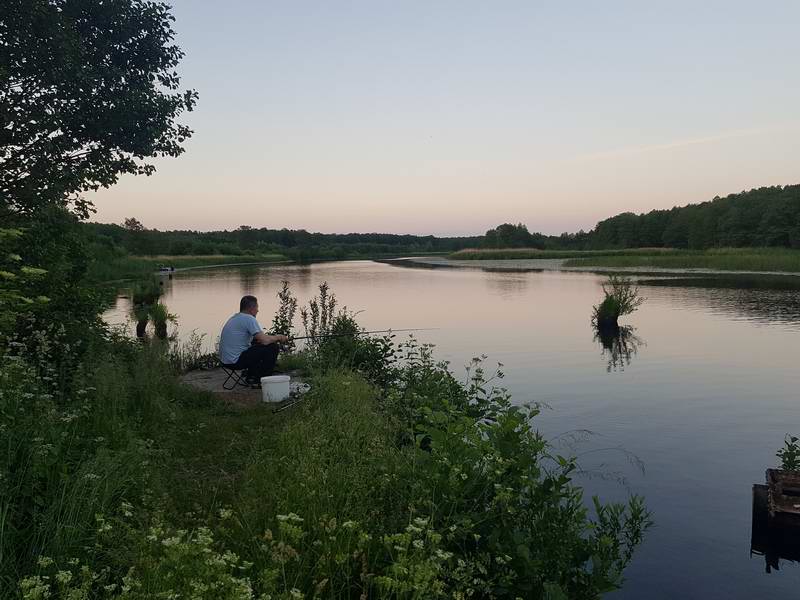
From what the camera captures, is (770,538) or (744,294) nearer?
(770,538)

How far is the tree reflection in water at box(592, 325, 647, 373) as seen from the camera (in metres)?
15.5

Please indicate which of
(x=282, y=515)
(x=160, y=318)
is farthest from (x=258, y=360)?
(x=160, y=318)

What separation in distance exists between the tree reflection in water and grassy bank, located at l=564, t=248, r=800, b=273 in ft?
122

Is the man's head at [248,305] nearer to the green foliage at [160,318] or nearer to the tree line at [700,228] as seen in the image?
the green foliage at [160,318]

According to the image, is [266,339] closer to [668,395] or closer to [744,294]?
[668,395]

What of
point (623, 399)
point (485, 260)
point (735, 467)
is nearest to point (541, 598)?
point (735, 467)

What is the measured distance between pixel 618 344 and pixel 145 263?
49.5m

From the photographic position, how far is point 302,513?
4.02 metres

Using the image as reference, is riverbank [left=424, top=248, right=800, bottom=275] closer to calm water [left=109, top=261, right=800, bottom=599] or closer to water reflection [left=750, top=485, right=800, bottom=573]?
calm water [left=109, top=261, right=800, bottom=599]

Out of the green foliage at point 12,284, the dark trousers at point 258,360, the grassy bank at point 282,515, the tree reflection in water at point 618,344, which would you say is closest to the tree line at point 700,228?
the tree reflection in water at point 618,344

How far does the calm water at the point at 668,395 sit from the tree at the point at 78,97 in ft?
32.1

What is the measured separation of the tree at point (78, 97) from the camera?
10.5 meters

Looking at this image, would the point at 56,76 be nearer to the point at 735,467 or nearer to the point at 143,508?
the point at 143,508

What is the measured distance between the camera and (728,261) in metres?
→ 54.2
